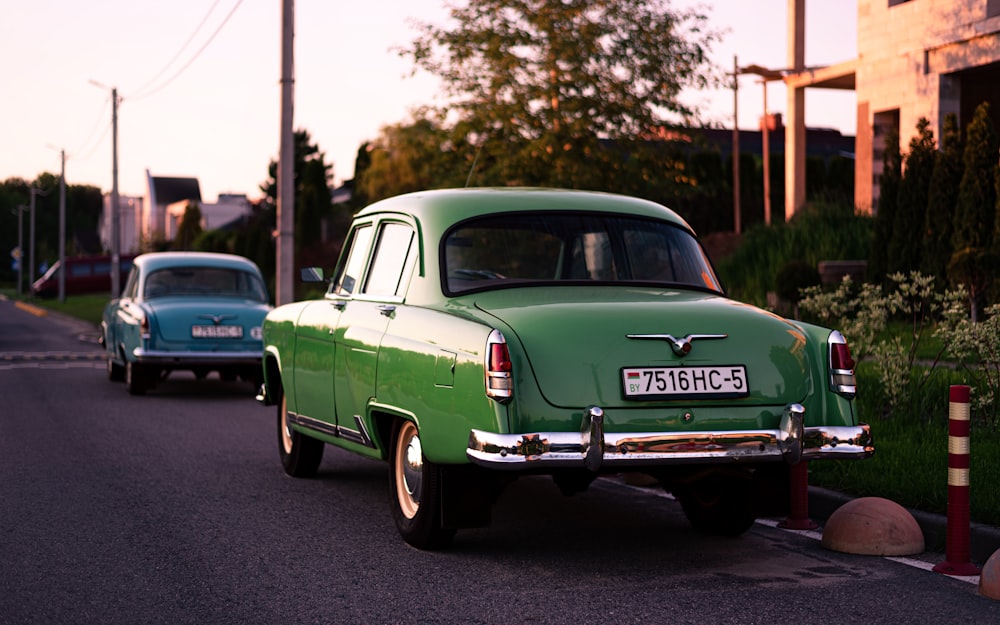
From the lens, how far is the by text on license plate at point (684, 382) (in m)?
6.19

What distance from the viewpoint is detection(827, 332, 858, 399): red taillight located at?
21.4ft

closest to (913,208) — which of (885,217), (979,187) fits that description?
(885,217)

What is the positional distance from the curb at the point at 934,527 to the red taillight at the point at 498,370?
7.23 ft

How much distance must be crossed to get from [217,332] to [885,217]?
9.31 meters

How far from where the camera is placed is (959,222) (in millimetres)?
17906

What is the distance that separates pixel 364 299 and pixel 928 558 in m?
3.35

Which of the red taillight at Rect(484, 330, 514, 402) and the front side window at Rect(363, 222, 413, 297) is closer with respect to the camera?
the red taillight at Rect(484, 330, 514, 402)

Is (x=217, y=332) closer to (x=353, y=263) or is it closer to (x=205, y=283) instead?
(x=205, y=283)

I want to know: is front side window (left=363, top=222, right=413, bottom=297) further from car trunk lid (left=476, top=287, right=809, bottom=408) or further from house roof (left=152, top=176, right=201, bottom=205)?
house roof (left=152, top=176, right=201, bottom=205)

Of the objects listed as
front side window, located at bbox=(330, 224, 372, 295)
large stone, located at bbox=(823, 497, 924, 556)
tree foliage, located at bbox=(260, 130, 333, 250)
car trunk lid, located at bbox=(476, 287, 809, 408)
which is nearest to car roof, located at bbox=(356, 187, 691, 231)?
front side window, located at bbox=(330, 224, 372, 295)

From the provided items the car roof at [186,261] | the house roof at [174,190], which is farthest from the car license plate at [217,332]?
the house roof at [174,190]

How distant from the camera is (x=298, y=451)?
952 cm

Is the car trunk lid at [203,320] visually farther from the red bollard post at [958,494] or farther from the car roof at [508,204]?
the red bollard post at [958,494]

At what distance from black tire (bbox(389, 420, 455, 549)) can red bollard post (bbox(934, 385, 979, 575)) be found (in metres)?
2.31
